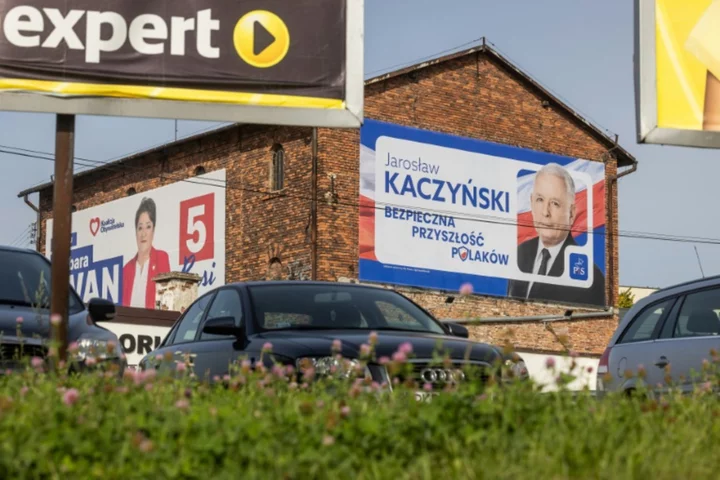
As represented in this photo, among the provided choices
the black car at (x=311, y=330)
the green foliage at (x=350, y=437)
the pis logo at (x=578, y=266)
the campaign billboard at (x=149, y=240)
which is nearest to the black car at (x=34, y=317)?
the black car at (x=311, y=330)

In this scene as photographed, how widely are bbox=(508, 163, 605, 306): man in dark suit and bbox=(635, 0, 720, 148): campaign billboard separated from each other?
101 feet

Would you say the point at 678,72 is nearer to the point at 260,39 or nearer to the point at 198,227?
the point at 260,39

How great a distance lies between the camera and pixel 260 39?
923 cm

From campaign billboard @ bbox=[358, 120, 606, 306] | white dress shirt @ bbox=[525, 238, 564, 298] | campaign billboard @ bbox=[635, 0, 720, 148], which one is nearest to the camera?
campaign billboard @ bbox=[635, 0, 720, 148]

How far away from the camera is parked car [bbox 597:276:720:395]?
10.4 meters

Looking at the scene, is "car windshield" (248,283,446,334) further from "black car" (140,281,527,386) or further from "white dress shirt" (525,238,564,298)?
"white dress shirt" (525,238,564,298)

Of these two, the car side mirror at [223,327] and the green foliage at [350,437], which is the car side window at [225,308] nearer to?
the car side mirror at [223,327]

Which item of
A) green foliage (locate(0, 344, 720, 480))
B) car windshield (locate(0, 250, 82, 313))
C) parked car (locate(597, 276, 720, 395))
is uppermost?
car windshield (locate(0, 250, 82, 313))

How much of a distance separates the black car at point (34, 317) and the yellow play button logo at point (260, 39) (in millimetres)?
2177

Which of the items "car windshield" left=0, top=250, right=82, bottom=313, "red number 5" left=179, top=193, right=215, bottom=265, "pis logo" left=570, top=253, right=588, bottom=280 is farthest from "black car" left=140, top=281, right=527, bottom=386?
"pis logo" left=570, top=253, right=588, bottom=280

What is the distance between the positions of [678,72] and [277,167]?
2974cm

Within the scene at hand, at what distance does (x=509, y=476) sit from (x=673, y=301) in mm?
6477

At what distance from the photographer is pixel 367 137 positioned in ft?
128

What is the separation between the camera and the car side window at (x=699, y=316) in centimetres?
1052
